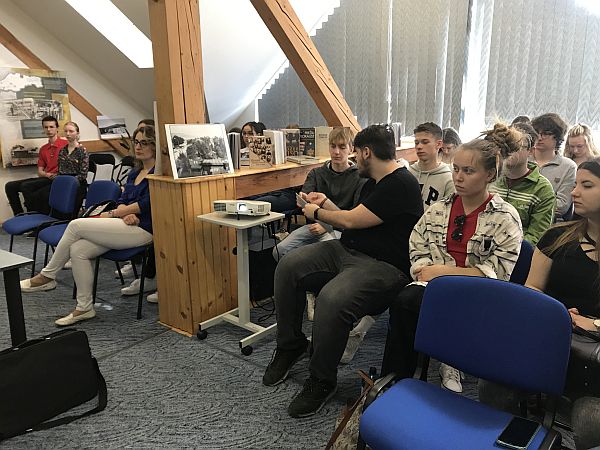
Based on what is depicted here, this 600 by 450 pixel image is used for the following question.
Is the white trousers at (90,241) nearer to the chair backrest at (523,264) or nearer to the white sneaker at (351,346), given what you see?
the white sneaker at (351,346)

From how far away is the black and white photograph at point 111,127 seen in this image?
617cm

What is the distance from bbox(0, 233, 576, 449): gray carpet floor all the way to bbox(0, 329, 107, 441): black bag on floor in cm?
8

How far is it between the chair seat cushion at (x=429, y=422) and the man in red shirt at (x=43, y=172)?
4.99 m

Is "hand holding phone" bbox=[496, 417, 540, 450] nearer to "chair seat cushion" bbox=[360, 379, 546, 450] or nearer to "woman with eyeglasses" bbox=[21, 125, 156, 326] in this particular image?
"chair seat cushion" bbox=[360, 379, 546, 450]

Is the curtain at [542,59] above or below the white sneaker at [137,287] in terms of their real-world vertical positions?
above

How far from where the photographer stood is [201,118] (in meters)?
2.91

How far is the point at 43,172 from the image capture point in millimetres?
5363

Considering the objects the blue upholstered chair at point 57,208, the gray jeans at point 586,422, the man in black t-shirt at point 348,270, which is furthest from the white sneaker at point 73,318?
the gray jeans at point 586,422

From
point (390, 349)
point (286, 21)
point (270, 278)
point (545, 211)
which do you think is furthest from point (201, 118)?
point (545, 211)

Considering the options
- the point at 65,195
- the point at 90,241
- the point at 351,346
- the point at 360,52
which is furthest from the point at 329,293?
the point at 360,52

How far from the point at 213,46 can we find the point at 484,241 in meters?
3.98

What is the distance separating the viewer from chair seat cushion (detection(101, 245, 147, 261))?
3010 millimetres

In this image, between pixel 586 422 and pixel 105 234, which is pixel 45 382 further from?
pixel 586 422

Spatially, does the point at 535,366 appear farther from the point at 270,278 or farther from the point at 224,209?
the point at 270,278
